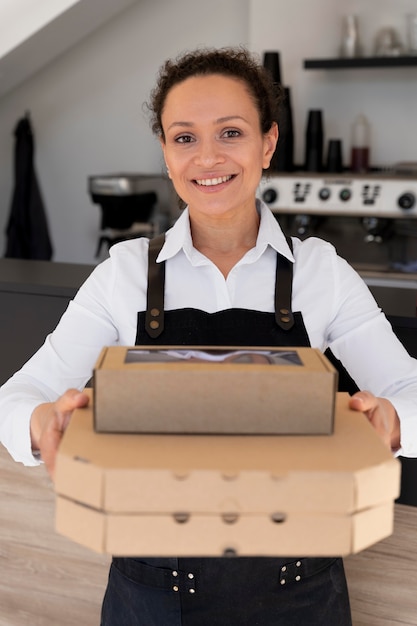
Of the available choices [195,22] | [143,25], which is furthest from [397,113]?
[143,25]

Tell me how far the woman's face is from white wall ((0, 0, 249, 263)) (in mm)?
3464

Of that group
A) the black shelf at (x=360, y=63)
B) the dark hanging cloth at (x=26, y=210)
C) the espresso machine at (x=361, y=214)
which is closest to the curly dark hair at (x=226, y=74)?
the espresso machine at (x=361, y=214)

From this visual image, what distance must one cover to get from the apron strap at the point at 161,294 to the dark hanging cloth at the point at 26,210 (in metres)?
3.70

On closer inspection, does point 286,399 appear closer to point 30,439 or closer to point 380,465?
point 380,465

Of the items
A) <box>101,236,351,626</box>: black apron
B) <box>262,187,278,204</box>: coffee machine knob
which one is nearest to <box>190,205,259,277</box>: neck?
<box>101,236,351,626</box>: black apron

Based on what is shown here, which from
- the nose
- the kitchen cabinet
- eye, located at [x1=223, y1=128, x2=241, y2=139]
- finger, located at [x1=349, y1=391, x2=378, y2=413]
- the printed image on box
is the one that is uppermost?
eye, located at [x1=223, y1=128, x2=241, y2=139]

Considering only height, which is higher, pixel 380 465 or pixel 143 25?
pixel 143 25

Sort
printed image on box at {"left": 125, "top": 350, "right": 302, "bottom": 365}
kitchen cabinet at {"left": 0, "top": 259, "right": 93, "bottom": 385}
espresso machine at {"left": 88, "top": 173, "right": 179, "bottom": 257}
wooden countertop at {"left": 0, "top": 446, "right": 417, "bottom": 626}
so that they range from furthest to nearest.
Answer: espresso machine at {"left": 88, "top": 173, "right": 179, "bottom": 257} → kitchen cabinet at {"left": 0, "top": 259, "right": 93, "bottom": 385} → wooden countertop at {"left": 0, "top": 446, "right": 417, "bottom": 626} → printed image on box at {"left": 125, "top": 350, "right": 302, "bottom": 365}

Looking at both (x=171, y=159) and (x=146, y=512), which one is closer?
(x=146, y=512)

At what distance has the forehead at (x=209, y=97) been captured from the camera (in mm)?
1297

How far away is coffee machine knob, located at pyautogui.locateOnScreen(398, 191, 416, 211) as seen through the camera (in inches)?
148

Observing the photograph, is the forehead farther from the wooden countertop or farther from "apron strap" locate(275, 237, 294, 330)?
the wooden countertop

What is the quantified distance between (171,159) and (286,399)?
2.01 ft

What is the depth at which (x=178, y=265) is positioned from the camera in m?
1.37
